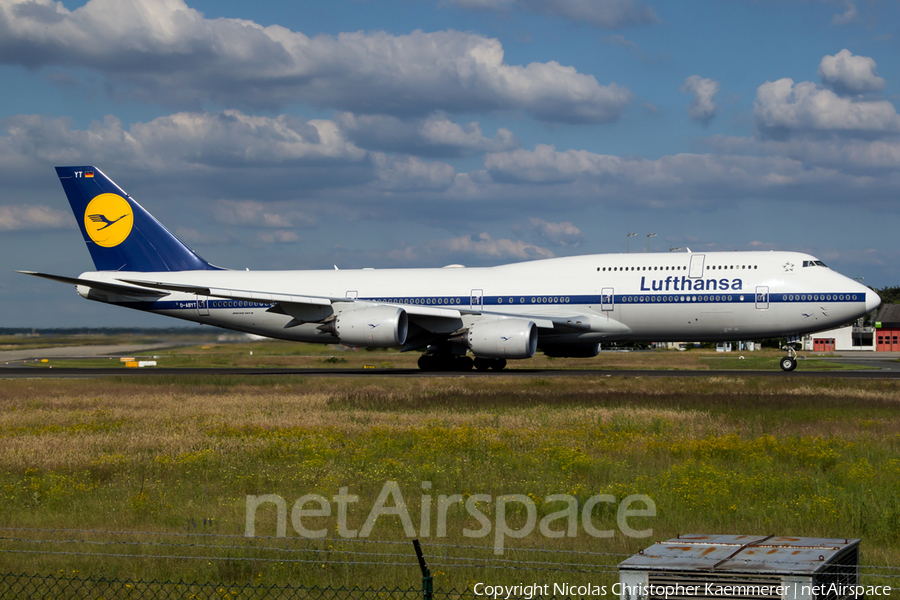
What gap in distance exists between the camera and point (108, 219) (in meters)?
38.5

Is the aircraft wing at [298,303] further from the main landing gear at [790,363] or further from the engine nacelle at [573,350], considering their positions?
the main landing gear at [790,363]

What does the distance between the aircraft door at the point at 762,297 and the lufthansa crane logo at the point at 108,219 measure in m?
27.0

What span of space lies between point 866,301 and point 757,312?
3.77 metres

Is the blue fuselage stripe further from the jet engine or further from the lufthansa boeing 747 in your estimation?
the jet engine

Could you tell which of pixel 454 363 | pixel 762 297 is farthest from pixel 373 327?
pixel 762 297

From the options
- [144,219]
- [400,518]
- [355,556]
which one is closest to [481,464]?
[400,518]

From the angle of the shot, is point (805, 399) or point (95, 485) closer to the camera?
point (95, 485)

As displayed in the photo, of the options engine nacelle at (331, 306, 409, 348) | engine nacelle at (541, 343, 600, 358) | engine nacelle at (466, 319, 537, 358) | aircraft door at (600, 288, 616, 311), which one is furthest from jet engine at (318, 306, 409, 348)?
aircraft door at (600, 288, 616, 311)

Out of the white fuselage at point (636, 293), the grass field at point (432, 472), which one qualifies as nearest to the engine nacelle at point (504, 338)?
the white fuselage at point (636, 293)

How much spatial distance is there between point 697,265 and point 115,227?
1004 inches

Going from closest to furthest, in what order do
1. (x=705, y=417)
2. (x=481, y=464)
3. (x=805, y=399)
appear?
(x=481, y=464)
(x=705, y=417)
(x=805, y=399)

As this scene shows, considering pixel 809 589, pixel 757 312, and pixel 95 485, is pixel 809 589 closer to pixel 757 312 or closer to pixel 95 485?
pixel 95 485

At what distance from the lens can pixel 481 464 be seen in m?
13.1

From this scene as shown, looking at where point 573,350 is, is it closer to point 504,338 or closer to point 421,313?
point 504,338
